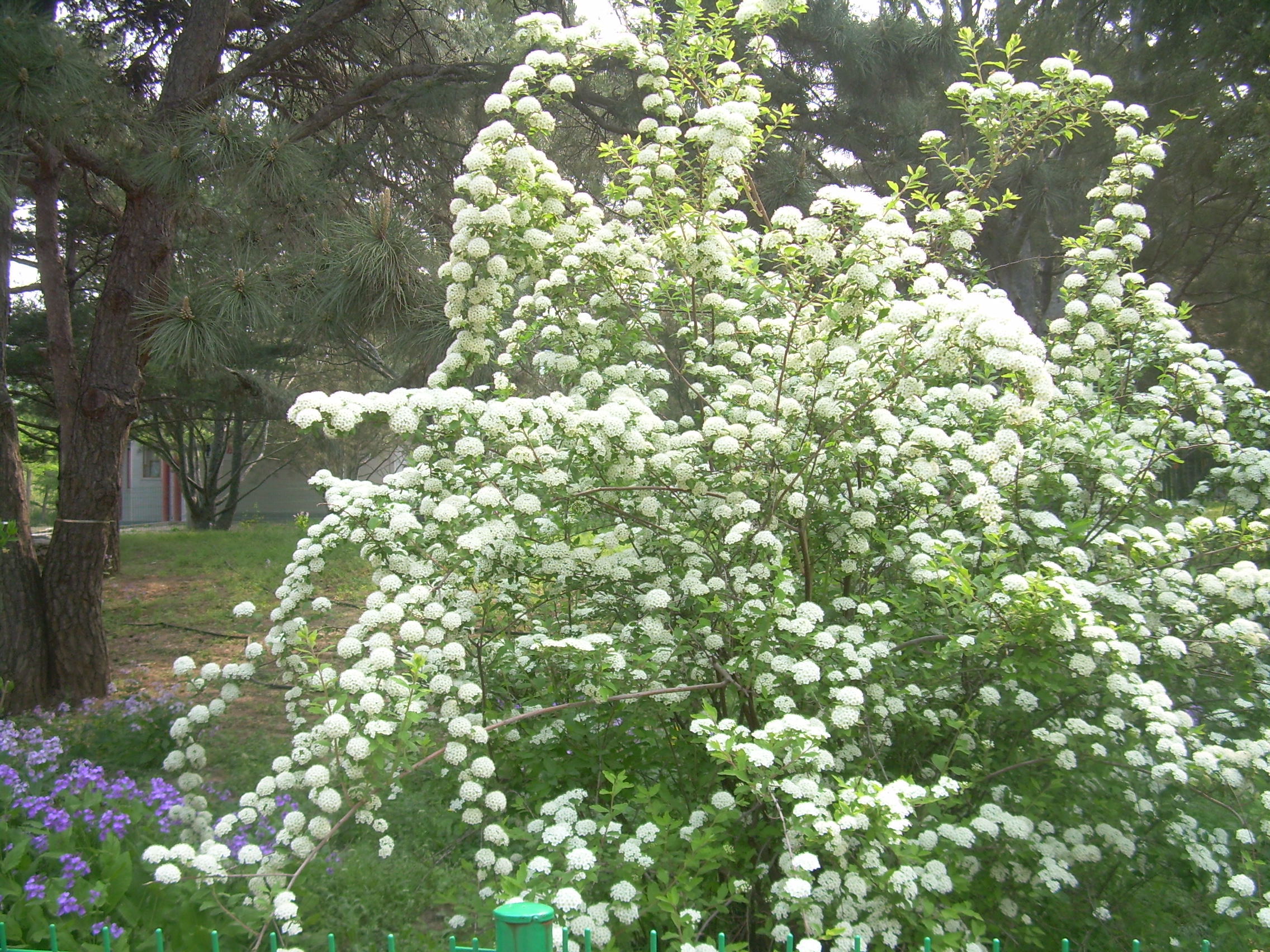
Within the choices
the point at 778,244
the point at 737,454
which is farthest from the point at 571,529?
the point at 778,244

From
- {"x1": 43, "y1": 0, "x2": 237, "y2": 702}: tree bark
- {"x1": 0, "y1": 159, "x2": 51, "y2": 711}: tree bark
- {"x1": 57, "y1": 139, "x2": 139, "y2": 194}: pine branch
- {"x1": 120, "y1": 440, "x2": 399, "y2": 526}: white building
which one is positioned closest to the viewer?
{"x1": 57, "y1": 139, "x2": 139, "y2": 194}: pine branch

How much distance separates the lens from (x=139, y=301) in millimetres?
5312

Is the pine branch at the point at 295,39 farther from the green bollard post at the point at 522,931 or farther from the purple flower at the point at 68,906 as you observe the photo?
the green bollard post at the point at 522,931

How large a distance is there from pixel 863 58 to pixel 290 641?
17.3 ft

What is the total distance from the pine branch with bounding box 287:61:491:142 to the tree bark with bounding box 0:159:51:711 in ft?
6.68

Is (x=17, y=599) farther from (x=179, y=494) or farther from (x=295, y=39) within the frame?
(x=179, y=494)

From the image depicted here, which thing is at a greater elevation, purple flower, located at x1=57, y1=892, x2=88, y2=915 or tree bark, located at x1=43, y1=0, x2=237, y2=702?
tree bark, located at x1=43, y1=0, x2=237, y2=702

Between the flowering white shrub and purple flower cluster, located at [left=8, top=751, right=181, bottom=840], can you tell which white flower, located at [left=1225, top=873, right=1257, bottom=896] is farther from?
purple flower cluster, located at [left=8, top=751, right=181, bottom=840]

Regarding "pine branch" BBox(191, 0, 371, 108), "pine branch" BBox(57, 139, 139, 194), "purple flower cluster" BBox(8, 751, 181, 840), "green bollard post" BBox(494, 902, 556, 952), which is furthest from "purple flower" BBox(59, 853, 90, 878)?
"pine branch" BBox(191, 0, 371, 108)

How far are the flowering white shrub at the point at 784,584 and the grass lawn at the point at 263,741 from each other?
0.33 m

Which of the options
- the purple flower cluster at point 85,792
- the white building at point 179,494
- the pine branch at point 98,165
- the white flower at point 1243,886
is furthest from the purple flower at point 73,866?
the white building at point 179,494

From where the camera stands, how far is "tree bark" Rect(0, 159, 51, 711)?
557cm

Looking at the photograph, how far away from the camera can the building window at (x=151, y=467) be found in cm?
2453

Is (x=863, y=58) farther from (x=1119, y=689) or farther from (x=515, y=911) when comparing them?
(x=515, y=911)
